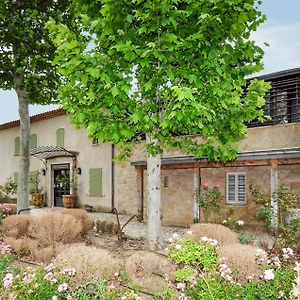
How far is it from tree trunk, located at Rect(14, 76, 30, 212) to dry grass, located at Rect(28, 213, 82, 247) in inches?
163

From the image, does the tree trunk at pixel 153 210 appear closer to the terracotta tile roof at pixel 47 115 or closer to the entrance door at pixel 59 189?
the terracotta tile roof at pixel 47 115

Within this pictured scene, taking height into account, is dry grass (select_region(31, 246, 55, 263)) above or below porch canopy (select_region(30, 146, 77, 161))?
below

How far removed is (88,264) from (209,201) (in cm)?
875

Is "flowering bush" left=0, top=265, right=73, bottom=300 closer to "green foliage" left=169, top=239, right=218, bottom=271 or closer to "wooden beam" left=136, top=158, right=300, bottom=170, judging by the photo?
"green foliage" left=169, top=239, right=218, bottom=271

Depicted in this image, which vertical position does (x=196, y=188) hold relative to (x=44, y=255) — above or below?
above

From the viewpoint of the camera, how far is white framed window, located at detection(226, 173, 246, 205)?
14.9 m

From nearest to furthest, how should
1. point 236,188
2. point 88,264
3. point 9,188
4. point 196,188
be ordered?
1. point 88,264
2. point 236,188
3. point 196,188
4. point 9,188

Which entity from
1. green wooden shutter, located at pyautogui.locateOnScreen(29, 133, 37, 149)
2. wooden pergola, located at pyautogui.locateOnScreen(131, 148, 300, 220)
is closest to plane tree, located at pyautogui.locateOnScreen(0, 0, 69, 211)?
wooden pergola, located at pyautogui.locateOnScreen(131, 148, 300, 220)

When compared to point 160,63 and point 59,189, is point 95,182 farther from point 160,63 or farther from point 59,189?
point 160,63

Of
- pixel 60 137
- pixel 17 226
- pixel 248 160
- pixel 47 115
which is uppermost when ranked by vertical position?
pixel 47 115

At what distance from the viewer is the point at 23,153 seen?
49.3ft

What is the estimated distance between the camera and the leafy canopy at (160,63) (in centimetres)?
830

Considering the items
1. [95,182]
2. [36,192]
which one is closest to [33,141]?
[36,192]

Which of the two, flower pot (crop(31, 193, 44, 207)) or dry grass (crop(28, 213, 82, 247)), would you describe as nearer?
dry grass (crop(28, 213, 82, 247))
